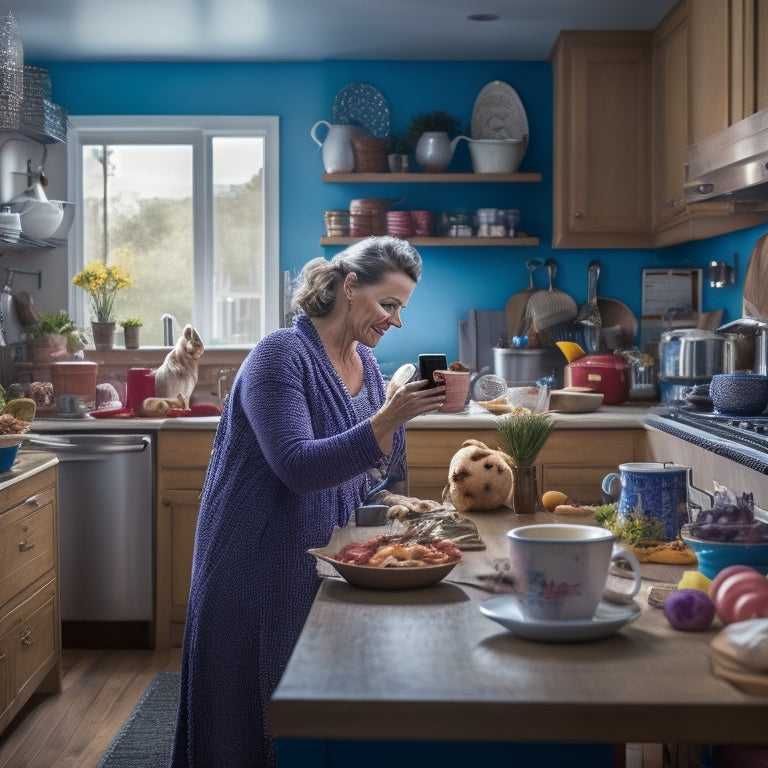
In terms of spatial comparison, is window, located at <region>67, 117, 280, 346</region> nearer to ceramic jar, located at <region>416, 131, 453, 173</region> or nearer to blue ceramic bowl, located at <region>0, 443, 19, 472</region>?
ceramic jar, located at <region>416, 131, 453, 173</region>

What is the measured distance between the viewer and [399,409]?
1.86m

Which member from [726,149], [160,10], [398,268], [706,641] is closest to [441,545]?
[706,641]

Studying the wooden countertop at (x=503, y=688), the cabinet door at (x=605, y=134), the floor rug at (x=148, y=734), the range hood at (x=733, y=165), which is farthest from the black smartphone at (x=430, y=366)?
the cabinet door at (x=605, y=134)

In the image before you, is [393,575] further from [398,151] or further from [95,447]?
[398,151]

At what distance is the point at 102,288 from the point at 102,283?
24 mm

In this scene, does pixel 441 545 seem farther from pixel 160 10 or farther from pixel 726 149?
pixel 160 10

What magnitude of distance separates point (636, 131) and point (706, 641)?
11.6 ft

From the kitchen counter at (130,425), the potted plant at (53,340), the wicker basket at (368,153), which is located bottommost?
the kitchen counter at (130,425)

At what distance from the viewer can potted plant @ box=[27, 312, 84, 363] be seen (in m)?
4.41

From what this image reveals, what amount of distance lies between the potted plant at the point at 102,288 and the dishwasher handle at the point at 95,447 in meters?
0.80

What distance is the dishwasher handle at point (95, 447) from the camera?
391 centimetres

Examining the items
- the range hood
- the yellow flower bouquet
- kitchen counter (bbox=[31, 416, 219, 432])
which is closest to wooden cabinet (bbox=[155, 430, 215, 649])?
kitchen counter (bbox=[31, 416, 219, 432])

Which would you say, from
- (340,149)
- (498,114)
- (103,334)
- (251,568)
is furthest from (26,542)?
(498,114)

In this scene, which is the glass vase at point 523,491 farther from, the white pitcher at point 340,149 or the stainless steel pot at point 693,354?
the white pitcher at point 340,149
